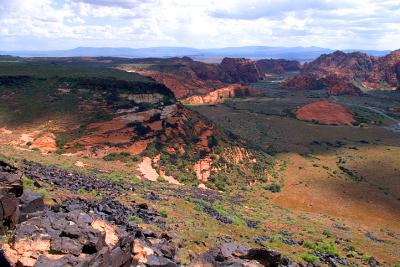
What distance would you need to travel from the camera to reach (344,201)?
44688mm

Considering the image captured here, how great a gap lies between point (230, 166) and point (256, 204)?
13.9 metres

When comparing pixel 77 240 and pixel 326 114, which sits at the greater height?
pixel 77 240

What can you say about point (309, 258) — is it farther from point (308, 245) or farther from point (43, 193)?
point (43, 193)

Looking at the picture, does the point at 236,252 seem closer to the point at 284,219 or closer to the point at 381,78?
the point at 284,219

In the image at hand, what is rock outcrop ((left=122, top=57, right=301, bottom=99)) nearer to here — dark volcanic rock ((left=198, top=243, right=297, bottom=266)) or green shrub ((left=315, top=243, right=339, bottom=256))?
green shrub ((left=315, top=243, right=339, bottom=256))

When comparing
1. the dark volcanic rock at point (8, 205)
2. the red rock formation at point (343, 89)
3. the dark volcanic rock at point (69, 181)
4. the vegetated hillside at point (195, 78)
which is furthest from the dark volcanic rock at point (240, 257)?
the red rock formation at point (343, 89)

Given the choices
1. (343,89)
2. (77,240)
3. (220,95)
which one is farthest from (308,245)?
(343,89)

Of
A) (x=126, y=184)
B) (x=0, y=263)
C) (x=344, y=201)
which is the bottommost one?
(x=344, y=201)

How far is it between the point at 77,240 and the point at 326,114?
9723 cm

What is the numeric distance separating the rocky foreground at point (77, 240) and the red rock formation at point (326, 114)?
281ft

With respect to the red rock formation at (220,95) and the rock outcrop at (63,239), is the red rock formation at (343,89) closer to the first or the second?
the red rock formation at (220,95)

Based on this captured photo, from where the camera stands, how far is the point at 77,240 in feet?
42.5

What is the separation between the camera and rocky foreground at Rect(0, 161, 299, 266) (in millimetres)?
12047

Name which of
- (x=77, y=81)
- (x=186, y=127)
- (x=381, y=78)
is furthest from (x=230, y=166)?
(x=381, y=78)
